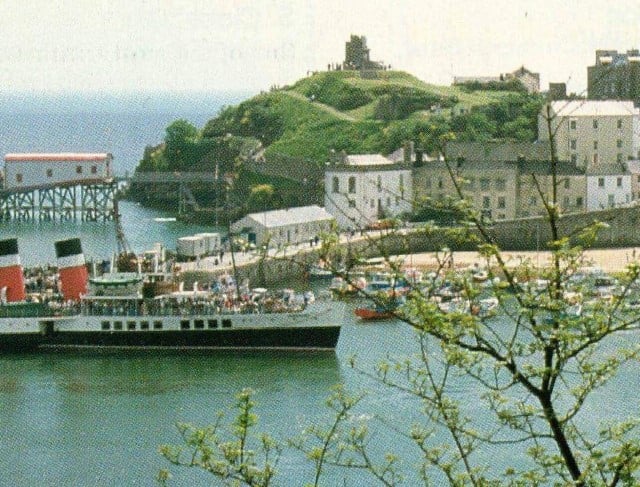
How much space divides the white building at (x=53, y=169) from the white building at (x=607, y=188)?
19101 millimetres

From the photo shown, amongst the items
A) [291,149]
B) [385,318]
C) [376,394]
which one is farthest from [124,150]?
[376,394]

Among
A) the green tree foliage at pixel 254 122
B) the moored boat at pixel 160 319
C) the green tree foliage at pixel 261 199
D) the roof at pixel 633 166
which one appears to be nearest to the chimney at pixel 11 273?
the moored boat at pixel 160 319

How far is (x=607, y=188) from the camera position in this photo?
4306 cm

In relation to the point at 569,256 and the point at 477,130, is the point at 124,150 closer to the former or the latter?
the point at 477,130

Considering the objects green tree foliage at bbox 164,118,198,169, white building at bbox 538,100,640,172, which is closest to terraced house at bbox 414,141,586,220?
white building at bbox 538,100,640,172

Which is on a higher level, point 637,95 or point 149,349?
point 637,95

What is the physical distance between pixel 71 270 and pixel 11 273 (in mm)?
1031

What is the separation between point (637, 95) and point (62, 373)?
1283 inches

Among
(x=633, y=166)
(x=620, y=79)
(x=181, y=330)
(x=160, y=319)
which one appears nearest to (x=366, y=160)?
(x=633, y=166)

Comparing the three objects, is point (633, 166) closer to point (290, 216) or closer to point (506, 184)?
point (506, 184)

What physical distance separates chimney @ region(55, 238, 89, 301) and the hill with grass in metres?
17.1

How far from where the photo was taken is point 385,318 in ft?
99.7

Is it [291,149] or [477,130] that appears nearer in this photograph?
[477,130]

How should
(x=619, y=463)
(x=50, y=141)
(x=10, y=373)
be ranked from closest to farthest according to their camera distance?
(x=619, y=463) → (x=10, y=373) → (x=50, y=141)
